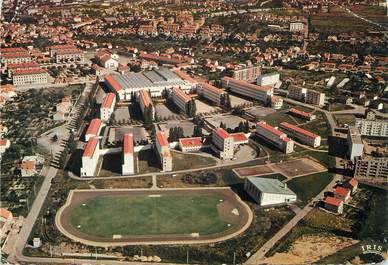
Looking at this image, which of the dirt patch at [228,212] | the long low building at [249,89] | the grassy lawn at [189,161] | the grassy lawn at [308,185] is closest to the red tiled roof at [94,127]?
the grassy lawn at [189,161]

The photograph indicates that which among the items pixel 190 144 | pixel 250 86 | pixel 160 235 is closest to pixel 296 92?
pixel 250 86

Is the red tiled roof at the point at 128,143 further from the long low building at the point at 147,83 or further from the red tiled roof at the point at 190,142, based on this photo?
the long low building at the point at 147,83

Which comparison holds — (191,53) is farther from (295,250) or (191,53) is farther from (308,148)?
(295,250)

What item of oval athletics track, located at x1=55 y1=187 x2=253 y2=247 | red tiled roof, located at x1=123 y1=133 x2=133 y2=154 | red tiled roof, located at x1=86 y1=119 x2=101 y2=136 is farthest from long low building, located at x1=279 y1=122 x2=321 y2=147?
red tiled roof, located at x1=86 y1=119 x2=101 y2=136

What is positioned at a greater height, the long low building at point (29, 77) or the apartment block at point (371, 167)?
the long low building at point (29, 77)

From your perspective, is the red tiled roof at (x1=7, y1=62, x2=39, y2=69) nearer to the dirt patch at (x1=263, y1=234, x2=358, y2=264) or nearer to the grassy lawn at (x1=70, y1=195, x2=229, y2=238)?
the grassy lawn at (x1=70, y1=195, x2=229, y2=238)
